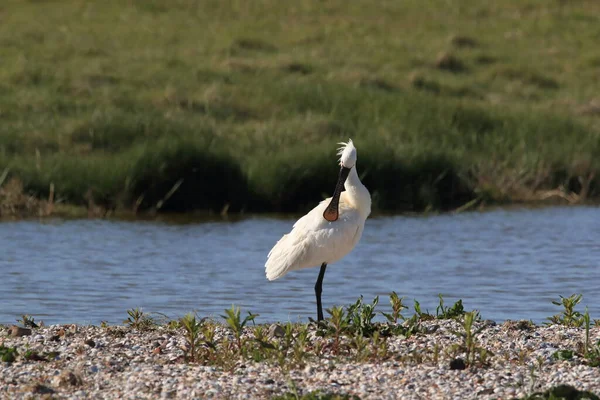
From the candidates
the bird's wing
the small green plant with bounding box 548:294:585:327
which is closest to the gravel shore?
the small green plant with bounding box 548:294:585:327

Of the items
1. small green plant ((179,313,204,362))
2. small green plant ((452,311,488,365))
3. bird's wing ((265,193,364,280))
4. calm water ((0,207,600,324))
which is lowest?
calm water ((0,207,600,324))

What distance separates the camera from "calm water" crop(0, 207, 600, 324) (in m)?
10.8

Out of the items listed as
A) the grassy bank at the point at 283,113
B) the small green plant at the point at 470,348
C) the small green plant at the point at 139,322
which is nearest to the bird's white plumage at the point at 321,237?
the small green plant at the point at 139,322

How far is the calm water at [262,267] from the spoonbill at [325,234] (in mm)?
1257

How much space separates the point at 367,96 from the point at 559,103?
3973 mm

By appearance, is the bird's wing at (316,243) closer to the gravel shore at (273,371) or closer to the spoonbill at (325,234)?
the spoonbill at (325,234)

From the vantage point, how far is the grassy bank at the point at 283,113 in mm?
16438

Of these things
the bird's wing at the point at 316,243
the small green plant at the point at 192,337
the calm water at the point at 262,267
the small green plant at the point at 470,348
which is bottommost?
the calm water at the point at 262,267

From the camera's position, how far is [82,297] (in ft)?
36.3

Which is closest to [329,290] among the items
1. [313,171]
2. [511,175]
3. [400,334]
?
[400,334]

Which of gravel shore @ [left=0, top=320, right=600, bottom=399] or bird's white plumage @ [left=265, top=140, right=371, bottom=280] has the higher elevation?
bird's white plumage @ [left=265, top=140, right=371, bottom=280]

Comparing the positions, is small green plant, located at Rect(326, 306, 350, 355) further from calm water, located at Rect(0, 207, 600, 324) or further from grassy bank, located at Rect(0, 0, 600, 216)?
grassy bank, located at Rect(0, 0, 600, 216)

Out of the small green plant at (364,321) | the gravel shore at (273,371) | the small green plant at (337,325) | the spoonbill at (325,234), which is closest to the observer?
the gravel shore at (273,371)

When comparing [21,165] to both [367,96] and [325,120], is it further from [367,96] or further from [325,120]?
[367,96]
